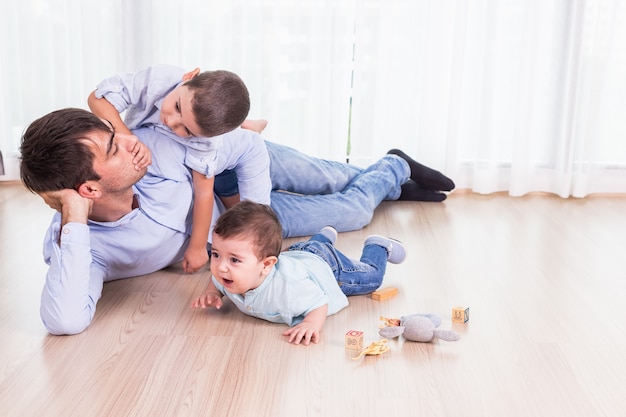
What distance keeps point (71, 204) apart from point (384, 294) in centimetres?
86

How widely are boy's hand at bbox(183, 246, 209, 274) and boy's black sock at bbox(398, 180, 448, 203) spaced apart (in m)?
1.21

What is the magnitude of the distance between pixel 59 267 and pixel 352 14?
78.2 inches

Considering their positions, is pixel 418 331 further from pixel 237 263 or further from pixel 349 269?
pixel 237 263

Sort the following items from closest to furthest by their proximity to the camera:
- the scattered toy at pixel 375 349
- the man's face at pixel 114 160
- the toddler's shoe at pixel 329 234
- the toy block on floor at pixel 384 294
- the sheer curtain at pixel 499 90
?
the scattered toy at pixel 375 349, the man's face at pixel 114 160, the toy block on floor at pixel 384 294, the toddler's shoe at pixel 329 234, the sheer curtain at pixel 499 90

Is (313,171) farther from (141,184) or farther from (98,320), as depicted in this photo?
(98,320)

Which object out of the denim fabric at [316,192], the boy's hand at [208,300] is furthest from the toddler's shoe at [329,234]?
the boy's hand at [208,300]

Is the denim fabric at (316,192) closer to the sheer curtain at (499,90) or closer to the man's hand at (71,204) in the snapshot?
the sheer curtain at (499,90)

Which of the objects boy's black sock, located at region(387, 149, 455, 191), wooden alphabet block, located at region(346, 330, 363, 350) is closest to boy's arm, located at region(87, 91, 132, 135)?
wooden alphabet block, located at region(346, 330, 363, 350)

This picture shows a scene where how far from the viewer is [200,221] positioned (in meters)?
2.35

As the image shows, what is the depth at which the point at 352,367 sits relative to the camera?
5.90 feet

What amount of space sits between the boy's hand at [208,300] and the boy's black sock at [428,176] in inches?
55.5

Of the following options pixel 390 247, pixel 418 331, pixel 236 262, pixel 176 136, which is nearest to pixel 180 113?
pixel 176 136

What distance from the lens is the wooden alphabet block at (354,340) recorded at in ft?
6.12

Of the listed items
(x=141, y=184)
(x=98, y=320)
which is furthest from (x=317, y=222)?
(x=98, y=320)
